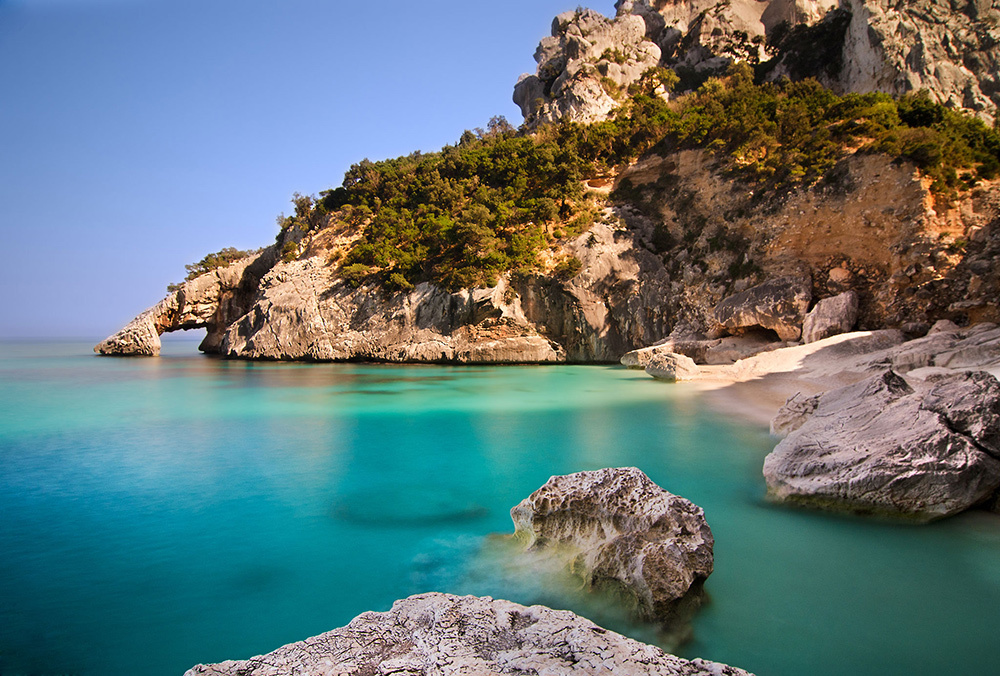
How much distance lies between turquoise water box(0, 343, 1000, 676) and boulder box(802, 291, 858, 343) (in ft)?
30.6

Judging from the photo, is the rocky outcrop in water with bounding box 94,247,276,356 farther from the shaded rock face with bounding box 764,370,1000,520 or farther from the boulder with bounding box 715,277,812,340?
the shaded rock face with bounding box 764,370,1000,520

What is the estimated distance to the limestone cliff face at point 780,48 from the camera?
2642 cm

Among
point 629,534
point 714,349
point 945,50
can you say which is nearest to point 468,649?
point 629,534

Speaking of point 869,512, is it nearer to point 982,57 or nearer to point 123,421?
point 123,421

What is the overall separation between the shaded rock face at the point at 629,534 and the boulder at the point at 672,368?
12.5 metres

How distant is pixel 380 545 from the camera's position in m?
5.13

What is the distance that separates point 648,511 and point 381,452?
230 inches

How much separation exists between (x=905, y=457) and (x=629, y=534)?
314 cm

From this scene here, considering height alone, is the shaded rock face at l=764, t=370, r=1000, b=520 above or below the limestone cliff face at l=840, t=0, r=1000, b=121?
below

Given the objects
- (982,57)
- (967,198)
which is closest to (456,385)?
(967,198)

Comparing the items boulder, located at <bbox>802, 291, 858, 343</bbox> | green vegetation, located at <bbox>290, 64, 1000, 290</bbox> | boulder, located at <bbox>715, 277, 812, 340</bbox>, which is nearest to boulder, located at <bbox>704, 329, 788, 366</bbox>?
boulder, located at <bbox>715, 277, 812, 340</bbox>

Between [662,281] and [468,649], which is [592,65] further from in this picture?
[468,649]

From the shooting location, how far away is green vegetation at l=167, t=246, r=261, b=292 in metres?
33.4

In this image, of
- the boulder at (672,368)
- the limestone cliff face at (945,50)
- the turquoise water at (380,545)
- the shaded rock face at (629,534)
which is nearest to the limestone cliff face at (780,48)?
the limestone cliff face at (945,50)
